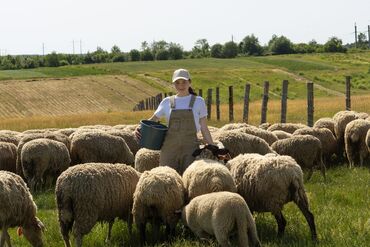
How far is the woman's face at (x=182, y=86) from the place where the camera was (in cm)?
884

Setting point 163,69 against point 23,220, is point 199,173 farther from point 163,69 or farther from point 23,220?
point 163,69

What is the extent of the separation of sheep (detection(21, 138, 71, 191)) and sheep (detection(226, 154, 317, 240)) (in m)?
5.84

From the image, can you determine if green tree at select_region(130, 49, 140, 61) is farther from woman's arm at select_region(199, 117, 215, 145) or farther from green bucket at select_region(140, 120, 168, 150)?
woman's arm at select_region(199, 117, 215, 145)

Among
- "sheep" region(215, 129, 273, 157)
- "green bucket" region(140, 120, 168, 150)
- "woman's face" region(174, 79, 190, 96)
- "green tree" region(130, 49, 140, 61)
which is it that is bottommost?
"sheep" region(215, 129, 273, 157)

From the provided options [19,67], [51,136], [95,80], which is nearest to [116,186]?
[51,136]

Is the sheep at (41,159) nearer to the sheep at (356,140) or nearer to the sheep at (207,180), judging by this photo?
the sheep at (207,180)

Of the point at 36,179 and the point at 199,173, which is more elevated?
the point at 199,173

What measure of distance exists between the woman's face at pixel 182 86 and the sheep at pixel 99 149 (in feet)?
16.0

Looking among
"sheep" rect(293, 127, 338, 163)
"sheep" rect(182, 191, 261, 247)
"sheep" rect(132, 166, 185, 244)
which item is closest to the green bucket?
"sheep" rect(132, 166, 185, 244)

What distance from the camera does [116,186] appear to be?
8.20 metres

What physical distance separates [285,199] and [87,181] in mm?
2801

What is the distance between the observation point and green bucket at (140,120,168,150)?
9094 mm

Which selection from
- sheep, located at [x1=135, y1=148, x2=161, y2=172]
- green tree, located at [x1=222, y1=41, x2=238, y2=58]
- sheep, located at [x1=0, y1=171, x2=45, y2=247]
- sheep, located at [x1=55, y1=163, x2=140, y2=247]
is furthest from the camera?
green tree, located at [x1=222, y1=41, x2=238, y2=58]

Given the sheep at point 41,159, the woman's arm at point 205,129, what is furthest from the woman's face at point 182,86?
the sheep at point 41,159
